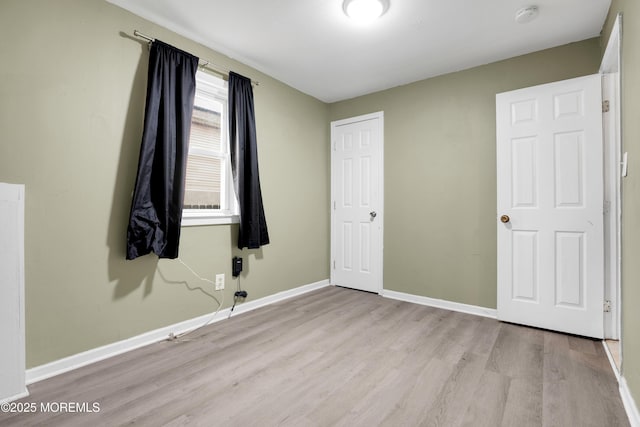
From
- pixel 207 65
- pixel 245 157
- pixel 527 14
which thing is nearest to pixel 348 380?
pixel 245 157

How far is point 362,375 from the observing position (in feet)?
6.37

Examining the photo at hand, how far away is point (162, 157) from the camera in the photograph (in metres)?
2.33

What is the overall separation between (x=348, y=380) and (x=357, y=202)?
2.44 m

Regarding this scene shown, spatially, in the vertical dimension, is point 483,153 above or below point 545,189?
Answer: above

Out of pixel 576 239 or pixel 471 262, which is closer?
pixel 576 239

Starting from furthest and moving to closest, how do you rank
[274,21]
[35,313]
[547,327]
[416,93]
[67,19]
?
[416,93] → [547,327] → [274,21] → [67,19] → [35,313]

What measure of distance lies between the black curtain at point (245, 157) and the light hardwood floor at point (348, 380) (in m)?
0.90

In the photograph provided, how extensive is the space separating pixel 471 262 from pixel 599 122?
5.23ft

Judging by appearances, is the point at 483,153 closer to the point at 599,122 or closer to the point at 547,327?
the point at 599,122

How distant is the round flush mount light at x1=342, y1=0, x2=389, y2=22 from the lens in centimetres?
213

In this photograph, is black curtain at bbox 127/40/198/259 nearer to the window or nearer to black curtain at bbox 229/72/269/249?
the window

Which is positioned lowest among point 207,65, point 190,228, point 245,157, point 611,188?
point 190,228

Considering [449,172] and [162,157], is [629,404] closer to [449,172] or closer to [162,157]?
[449,172]

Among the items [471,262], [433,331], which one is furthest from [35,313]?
[471,262]
